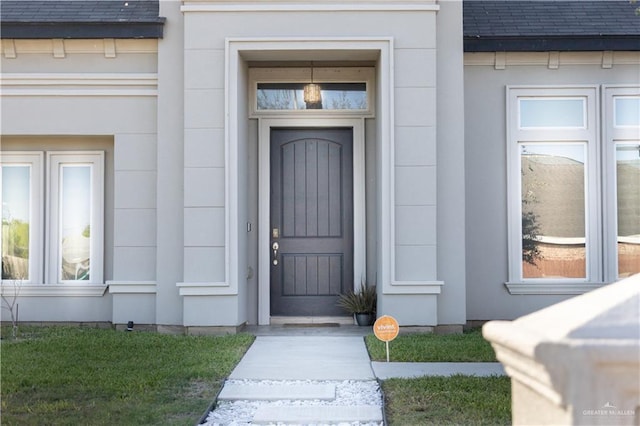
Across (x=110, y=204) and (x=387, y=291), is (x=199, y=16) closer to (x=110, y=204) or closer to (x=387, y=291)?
(x=110, y=204)

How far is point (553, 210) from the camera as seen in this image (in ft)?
27.6

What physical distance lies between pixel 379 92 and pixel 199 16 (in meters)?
2.16

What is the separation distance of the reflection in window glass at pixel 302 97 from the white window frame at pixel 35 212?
2787mm

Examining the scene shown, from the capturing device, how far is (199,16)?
25.1ft

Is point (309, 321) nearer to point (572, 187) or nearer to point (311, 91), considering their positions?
point (311, 91)

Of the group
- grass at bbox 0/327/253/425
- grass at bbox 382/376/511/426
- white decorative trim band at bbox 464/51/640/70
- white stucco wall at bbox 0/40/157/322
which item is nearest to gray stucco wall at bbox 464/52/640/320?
white decorative trim band at bbox 464/51/640/70

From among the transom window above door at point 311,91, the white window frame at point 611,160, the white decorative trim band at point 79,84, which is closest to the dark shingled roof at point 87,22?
the white decorative trim band at point 79,84

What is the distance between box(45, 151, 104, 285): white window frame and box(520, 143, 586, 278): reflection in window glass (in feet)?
16.7

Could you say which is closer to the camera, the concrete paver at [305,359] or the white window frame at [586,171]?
the concrete paver at [305,359]

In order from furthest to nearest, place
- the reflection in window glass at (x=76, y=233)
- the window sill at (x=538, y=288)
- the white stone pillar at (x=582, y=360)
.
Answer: the reflection in window glass at (x=76, y=233) → the window sill at (x=538, y=288) → the white stone pillar at (x=582, y=360)

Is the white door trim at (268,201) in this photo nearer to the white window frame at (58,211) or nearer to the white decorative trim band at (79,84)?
the white decorative trim band at (79,84)

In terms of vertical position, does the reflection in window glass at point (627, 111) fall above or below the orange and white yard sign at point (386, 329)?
above

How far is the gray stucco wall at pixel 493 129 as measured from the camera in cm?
834

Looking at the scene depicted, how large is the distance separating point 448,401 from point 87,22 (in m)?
5.80
